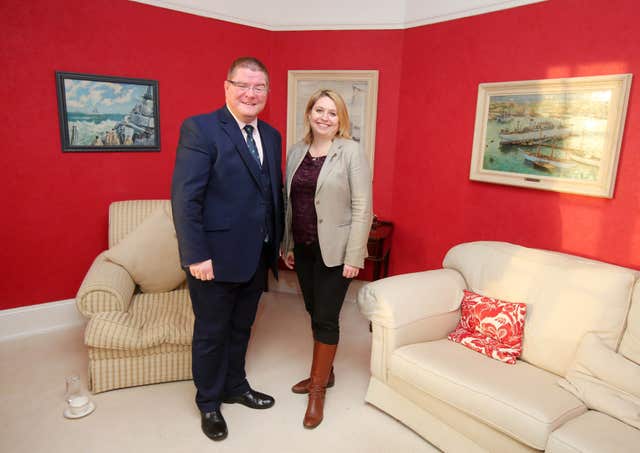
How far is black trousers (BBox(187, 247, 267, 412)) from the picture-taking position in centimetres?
201

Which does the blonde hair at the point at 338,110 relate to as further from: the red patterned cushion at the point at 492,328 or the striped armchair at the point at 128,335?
the striped armchair at the point at 128,335

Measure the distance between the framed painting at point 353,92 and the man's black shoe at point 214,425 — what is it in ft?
7.52

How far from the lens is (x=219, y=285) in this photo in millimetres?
1983

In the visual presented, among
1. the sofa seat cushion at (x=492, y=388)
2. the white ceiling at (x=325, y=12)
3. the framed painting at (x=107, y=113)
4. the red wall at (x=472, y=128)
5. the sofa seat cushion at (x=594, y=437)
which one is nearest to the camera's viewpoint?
the sofa seat cushion at (x=594, y=437)

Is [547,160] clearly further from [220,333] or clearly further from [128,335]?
[128,335]

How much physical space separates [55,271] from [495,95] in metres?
3.20

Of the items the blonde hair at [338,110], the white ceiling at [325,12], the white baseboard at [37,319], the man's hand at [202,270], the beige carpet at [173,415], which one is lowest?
the beige carpet at [173,415]

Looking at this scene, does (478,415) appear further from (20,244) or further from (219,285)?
(20,244)

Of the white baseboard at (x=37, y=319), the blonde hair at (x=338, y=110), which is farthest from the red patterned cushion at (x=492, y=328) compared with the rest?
the white baseboard at (x=37, y=319)

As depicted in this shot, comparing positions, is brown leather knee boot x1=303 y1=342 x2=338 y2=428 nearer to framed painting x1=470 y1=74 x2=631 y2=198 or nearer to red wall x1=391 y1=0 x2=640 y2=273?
red wall x1=391 y1=0 x2=640 y2=273

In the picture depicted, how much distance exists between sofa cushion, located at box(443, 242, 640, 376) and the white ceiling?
69.3 inches

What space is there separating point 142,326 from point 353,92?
235cm

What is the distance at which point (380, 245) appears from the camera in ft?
11.1

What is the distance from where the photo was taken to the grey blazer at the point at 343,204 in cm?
208
